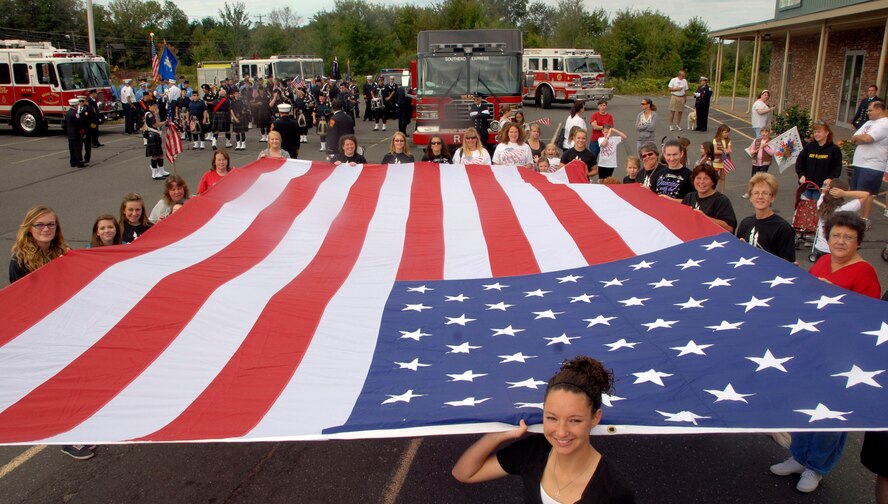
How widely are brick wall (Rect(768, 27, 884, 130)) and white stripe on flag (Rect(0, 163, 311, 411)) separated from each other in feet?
62.1

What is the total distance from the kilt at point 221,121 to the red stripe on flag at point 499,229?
45.4 ft

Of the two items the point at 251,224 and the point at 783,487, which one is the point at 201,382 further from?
the point at 783,487

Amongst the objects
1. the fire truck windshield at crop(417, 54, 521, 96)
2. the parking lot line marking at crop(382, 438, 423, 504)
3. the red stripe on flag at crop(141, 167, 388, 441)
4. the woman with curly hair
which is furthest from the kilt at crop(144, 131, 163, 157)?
the parking lot line marking at crop(382, 438, 423, 504)

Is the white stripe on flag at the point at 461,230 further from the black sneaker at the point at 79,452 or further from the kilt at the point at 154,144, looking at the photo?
the kilt at the point at 154,144

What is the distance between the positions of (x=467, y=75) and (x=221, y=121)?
298 inches

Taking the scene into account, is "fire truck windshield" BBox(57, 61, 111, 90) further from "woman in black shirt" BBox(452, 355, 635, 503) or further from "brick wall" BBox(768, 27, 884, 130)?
"woman in black shirt" BBox(452, 355, 635, 503)

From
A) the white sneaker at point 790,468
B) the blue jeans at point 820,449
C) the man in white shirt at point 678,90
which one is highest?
the man in white shirt at point 678,90

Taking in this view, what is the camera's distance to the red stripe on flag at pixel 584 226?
5.74 meters

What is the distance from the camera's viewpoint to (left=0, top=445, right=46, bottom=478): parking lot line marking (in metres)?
4.68

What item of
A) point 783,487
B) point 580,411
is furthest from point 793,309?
point 580,411

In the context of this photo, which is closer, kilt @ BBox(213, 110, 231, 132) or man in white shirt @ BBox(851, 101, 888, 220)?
man in white shirt @ BBox(851, 101, 888, 220)

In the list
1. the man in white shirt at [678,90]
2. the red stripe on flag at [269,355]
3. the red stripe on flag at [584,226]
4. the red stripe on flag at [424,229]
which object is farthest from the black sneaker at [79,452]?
the man in white shirt at [678,90]

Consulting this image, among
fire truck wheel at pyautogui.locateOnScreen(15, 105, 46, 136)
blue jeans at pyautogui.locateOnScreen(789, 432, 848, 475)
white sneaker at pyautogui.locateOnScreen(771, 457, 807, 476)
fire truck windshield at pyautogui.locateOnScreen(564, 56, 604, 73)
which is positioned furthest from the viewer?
fire truck windshield at pyautogui.locateOnScreen(564, 56, 604, 73)

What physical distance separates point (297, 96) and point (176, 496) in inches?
874
